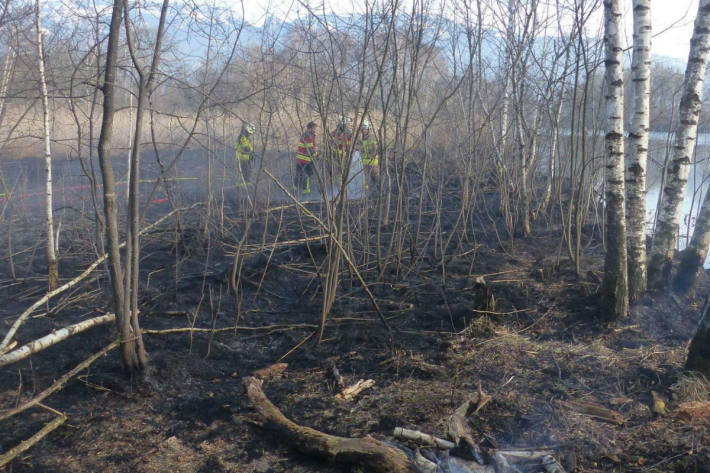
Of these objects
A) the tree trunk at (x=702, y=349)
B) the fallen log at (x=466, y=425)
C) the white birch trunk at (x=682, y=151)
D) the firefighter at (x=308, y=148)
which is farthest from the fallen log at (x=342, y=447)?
the white birch trunk at (x=682, y=151)

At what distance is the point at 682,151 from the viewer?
16.9 ft

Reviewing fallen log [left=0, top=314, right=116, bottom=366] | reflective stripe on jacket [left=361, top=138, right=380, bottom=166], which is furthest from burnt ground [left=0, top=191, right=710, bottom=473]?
reflective stripe on jacket [left=361, top=138, right=380, bottom=166]

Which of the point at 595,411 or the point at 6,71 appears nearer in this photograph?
the point at 595,411

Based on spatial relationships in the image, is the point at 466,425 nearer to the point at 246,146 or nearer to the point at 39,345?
the point at 39,345

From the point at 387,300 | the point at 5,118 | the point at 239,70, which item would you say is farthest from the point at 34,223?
the point at 387,300

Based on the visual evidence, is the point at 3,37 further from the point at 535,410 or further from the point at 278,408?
the point at 535,410

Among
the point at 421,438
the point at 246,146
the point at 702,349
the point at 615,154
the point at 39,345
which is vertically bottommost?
the point at 421,438

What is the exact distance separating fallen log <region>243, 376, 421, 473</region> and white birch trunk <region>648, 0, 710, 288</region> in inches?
151

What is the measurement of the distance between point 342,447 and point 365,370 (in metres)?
1.16

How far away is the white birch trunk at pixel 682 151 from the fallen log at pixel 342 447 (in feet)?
A: 12.6

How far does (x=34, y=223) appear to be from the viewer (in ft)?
28.8

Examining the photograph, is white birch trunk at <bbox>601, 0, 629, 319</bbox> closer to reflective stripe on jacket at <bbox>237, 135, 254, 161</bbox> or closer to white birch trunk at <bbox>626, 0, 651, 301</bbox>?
white birch trunk at <bbox>626, 0, 651, 301</bbox>

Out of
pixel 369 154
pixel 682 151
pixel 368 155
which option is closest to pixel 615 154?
pixel 682 151

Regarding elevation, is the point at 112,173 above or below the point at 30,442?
above
